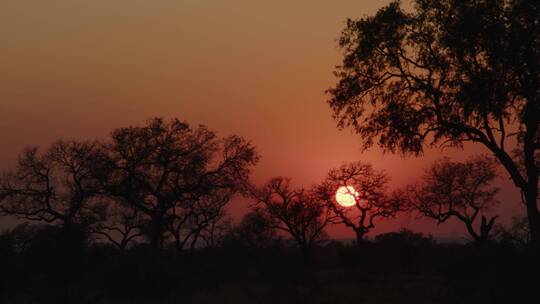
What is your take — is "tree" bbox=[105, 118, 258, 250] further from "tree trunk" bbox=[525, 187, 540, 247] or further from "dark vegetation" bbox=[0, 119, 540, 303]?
"tree trunk" bbox=[525, 187, 540, 247]

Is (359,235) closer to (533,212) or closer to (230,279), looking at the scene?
(230,279)

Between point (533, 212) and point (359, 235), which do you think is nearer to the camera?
point (533, 212)

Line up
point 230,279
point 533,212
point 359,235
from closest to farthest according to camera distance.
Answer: point 533,212 → point 230,279 → point 359,235

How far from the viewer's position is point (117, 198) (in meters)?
41.2

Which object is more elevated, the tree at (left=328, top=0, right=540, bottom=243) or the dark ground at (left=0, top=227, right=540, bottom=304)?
the tree at (left=328, top=0, right=540, bottom=243)

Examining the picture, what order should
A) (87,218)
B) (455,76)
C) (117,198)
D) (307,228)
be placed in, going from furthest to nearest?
(307,228) → (87,218) → (117,198) → (455,76)

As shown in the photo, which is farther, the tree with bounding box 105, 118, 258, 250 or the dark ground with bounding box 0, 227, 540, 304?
the tree with bounding box 105, 118, 258, 250

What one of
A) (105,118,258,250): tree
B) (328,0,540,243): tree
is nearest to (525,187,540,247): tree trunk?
(328,0,540,243): tree

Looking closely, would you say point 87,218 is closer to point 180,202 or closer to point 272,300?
point 180,202

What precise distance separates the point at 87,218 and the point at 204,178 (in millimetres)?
13417

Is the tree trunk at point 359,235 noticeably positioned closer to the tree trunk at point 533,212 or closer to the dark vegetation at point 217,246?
the dark vegetation at point 217,246

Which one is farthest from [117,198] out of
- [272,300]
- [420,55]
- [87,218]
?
[420,55]

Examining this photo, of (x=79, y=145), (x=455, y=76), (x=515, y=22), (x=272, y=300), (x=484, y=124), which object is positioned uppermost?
(x=79, y=145)

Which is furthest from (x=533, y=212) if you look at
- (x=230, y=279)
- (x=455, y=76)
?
(x=230, y=279)
